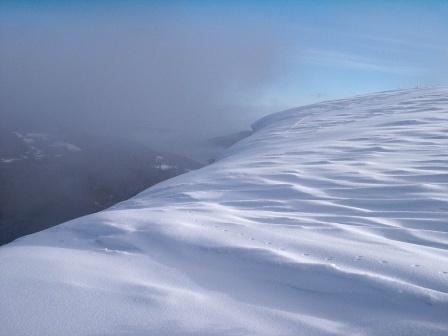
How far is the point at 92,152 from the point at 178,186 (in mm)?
90001

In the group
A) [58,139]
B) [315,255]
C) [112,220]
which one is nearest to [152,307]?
[315,255]

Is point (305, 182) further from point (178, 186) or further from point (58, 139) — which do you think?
point (58, 139)

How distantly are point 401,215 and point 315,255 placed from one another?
52.4 inches

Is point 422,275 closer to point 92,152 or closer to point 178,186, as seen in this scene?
point 178,186

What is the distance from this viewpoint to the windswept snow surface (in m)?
2.04

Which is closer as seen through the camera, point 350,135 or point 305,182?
point 305,182

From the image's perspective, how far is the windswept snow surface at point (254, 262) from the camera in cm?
204

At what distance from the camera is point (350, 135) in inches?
316

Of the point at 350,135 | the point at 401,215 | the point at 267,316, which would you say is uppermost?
the point at 350,135

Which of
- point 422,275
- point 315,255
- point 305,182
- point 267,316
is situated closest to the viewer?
point 267,316

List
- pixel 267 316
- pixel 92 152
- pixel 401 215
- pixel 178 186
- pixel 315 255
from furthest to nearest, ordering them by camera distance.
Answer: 1. pixel 92 152
2. pixel 178 186
3. pixel 401 215
4. pixel 315 255
5. pixel 267 316

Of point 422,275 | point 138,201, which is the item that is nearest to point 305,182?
point 138,201

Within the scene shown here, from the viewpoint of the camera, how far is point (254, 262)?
2691 mm

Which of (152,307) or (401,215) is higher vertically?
(401,215)
